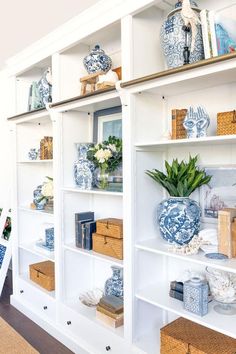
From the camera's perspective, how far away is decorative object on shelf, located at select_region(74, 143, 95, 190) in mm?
2215

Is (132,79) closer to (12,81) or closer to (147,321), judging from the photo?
(147,321)

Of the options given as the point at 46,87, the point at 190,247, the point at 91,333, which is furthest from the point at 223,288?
the point at 46,87

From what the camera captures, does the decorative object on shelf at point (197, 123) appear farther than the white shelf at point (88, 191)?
No

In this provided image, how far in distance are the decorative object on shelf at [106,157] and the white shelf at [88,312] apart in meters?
0.89

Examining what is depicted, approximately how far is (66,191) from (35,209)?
1.76 ft

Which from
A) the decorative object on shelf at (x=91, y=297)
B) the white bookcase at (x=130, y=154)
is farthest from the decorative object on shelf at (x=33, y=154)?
the decorative object on shelf at (x=91, y=297)

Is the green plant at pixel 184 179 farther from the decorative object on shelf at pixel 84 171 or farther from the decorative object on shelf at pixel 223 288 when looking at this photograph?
the decorative object on shelf at pixel 84 171

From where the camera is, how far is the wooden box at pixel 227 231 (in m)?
1.52

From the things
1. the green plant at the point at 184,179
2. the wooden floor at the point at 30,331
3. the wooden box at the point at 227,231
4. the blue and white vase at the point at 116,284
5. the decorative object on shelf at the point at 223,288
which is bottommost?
the wooden floor at the point at 30,331

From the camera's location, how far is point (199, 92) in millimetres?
1810

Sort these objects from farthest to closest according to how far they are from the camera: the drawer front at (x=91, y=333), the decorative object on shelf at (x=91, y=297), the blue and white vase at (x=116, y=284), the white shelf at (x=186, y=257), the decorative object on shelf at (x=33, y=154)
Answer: the decorative object on shelf at (x=33, y=154) < the decorative object on shelf at (x=91, y=297) < the blue and white vase at (x=116, y=284) < the drawer front at (x=91, y=333) < the white shelf at (x=186, y=257)

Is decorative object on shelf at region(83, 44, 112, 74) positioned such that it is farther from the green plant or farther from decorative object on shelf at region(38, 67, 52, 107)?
the green plant

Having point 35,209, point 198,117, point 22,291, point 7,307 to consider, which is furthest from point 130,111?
point 7,307

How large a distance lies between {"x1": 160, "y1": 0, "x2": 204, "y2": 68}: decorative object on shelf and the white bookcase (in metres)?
0.13
